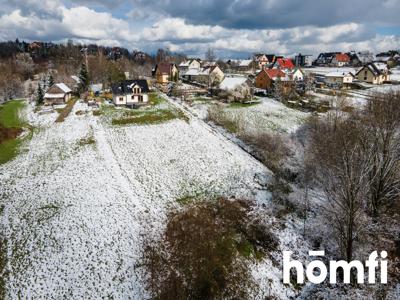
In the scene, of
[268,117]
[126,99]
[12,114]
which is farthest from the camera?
[126,99]

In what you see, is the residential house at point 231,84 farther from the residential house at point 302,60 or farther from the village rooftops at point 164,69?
the residential house at point 302,60

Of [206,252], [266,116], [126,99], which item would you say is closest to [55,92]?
[126,99]

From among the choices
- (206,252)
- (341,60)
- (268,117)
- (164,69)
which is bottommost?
(206,252)

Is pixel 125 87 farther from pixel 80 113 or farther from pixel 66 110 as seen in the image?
pixel 66 110

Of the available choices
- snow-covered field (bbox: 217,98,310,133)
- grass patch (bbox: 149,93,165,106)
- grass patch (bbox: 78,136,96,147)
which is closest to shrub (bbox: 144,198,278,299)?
grass patch (bbox: 78,136,96,147)

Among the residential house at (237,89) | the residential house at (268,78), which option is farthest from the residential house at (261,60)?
the residential house at (237,89)

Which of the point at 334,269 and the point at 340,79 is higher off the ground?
the point at 340,79

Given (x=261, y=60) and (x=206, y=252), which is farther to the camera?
(x=261, y=60)
